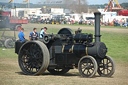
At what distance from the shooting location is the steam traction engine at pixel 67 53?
33.6 ft

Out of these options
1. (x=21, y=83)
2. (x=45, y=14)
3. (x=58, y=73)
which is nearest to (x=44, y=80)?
(x=21, y=83)

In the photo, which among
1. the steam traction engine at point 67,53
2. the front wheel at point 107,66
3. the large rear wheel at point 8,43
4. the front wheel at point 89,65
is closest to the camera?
the front wheel at point 89,65

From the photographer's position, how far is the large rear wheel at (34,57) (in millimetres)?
10508

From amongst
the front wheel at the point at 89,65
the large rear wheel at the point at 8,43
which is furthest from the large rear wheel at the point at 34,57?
the large rear wheel at the point at 8,43

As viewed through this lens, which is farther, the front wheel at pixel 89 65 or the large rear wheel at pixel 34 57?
the large rear wheel at pixel 34 57

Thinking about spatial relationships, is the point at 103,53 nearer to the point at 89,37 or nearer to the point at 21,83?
the point at 89,37

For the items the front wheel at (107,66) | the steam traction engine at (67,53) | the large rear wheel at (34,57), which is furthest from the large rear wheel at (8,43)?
the front wheel at (107,66)

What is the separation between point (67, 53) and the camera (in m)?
10.6

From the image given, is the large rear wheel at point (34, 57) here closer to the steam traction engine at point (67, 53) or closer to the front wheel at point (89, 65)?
the steam traction engine at point (67, 53)

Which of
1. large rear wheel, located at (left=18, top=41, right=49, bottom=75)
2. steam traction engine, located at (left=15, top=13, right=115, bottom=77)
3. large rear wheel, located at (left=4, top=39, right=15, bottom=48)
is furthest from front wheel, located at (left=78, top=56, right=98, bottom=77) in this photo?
large rear wheel, located at (left=4, top=39, right=15, bottom=48)

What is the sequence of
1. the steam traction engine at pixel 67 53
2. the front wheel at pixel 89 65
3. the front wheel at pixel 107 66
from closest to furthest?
the front wheel at pixel 89 65
the steam traction engine at pixel 67 53
the front wheel at pixel 107 66

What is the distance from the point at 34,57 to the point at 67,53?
3.59 ft

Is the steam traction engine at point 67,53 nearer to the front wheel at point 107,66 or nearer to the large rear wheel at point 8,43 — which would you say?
the front wheel at point 107,66

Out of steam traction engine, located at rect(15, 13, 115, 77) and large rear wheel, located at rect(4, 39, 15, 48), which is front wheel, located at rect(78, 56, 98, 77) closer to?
steam traction engine, located at rect(15, 13, 115, 77)
